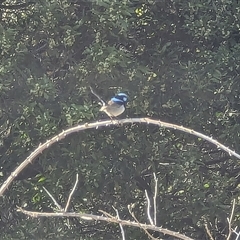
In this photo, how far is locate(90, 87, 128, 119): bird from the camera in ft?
12.4

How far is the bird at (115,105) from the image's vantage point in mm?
3789

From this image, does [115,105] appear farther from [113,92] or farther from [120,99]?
[113,92]

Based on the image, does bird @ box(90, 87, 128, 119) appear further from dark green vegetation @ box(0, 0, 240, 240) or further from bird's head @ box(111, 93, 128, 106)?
dark green vegetation @ box(0, 0, 240, 240)

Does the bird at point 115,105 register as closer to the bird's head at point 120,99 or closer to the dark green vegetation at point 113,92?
the bird's head at point 120,99

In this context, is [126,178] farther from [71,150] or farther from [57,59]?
[57,59]

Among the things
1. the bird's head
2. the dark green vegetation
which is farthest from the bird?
the dark green vegetation

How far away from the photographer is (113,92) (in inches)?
163

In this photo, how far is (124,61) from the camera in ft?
13.1

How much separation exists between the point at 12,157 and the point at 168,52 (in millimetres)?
1240

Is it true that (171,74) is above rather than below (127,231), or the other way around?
above

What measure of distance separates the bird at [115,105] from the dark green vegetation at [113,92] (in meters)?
0.10

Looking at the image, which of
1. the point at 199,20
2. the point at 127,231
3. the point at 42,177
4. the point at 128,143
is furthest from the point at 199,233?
the point at 199,20

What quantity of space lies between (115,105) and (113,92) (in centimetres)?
38

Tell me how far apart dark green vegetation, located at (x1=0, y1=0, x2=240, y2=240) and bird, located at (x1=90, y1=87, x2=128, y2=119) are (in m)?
0.10
